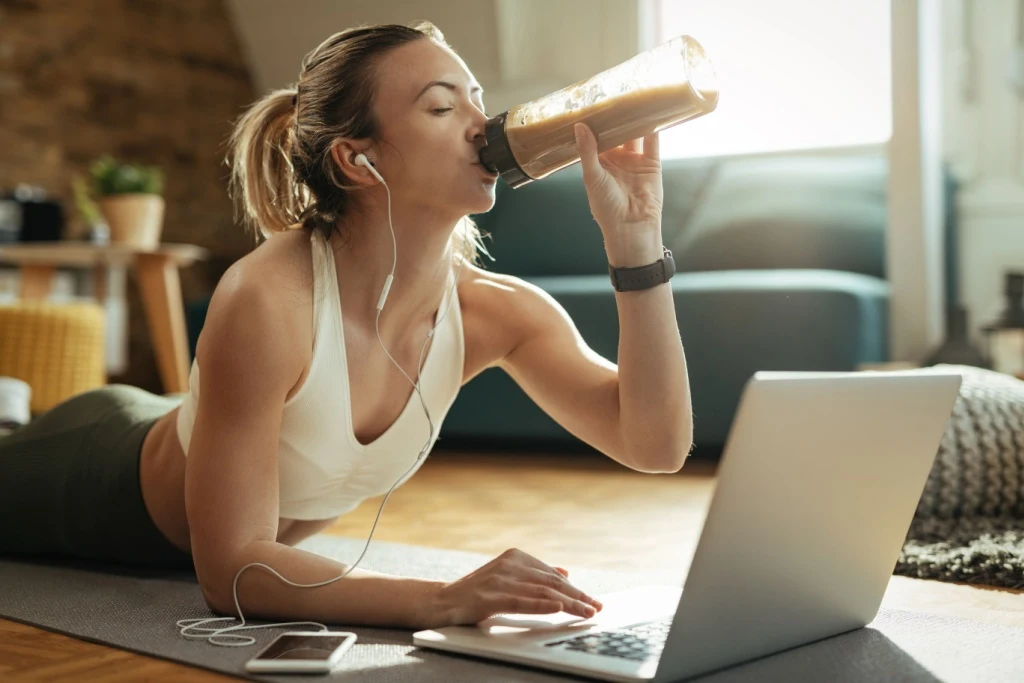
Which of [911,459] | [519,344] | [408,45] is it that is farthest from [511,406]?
[911,459]

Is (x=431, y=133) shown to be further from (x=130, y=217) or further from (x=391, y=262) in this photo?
(x=130, y=217)

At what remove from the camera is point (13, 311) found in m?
2.93

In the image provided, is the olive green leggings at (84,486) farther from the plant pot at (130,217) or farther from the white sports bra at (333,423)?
the plant pot at (130,217)

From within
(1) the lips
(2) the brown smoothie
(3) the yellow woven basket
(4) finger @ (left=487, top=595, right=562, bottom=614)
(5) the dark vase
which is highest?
(2) the brown smoothie

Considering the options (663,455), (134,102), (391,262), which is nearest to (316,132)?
(391,262)

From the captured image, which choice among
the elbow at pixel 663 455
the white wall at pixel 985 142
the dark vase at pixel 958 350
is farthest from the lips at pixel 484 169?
the white wall at pixel 985 142

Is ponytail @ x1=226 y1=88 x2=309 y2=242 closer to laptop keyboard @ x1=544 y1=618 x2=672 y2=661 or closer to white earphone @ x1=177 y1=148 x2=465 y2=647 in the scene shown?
white earphone @ x1=177 y1=148 x2=465 y2=647

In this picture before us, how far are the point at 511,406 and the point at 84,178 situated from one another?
88.5 inches

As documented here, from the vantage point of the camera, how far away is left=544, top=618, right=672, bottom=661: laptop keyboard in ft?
3.04

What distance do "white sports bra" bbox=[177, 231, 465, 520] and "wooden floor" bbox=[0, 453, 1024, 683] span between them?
11.1 inches

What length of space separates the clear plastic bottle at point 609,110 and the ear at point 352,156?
13 cm

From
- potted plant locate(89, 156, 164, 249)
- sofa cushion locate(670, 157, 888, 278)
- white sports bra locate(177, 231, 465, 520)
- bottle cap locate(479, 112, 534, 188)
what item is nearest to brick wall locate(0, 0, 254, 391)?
potted plant locate(89, 156, 164, 249)

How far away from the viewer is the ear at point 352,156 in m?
1.18

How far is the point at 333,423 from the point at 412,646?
0.89ft
